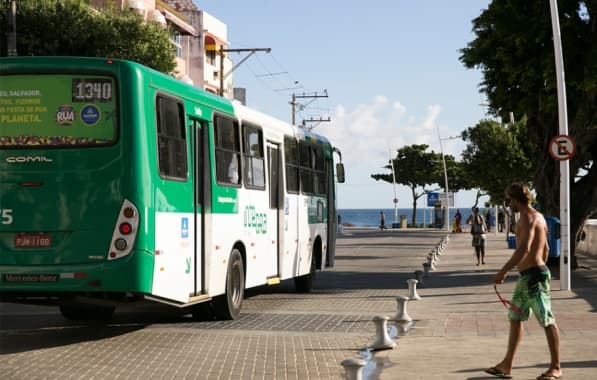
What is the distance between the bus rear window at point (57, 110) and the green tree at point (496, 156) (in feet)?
160

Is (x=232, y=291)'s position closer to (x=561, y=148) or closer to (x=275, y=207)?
(x=275, y=207)

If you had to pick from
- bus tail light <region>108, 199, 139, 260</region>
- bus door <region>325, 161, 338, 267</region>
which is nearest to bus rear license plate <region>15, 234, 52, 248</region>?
bus tail light <region>108, 199, 139, 260</region>

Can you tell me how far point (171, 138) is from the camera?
45.0ft

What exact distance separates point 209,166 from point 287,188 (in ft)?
16.9

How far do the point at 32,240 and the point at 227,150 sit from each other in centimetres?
416

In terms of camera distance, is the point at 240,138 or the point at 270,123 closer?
the point at 240,138

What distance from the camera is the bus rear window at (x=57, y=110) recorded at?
12.8m

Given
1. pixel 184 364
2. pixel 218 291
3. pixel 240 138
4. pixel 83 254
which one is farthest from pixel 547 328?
pixel 240 138

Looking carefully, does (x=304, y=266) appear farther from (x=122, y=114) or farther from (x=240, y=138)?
(x=122, y=114)

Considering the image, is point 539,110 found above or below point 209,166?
above

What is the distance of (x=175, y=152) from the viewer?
13836mm

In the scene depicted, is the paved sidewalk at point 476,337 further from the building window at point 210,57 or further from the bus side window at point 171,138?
the building window at point 210,57

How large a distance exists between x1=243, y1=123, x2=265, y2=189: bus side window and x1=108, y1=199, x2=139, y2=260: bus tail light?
4.77 meters

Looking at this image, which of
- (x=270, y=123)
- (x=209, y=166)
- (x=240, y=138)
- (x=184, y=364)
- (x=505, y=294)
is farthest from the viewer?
(x=505, y=294)
